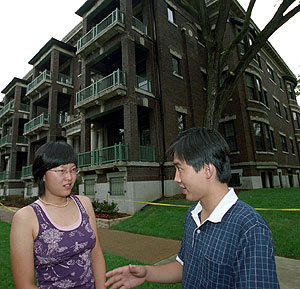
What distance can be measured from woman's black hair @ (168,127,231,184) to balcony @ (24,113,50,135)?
821 inches

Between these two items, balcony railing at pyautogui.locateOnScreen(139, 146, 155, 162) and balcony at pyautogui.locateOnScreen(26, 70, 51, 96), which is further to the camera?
balcony at pyautogui.locateOnScreen(26, 70, 51, 96)

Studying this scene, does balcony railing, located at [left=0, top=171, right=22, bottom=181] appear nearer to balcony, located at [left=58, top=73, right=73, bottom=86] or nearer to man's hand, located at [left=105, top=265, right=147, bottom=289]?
balcony, located at [left=58, top=73, right=73, bottom=86]

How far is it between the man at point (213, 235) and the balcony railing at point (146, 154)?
10.7 metres

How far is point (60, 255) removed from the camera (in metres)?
1.73

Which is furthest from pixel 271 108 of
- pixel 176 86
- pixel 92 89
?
pixel 92 89

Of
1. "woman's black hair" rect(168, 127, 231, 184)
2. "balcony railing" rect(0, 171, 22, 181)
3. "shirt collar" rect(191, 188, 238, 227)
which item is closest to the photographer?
"shirt collar" rect(191, 188, 238, 227)

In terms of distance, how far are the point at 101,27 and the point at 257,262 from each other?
16.6 meters

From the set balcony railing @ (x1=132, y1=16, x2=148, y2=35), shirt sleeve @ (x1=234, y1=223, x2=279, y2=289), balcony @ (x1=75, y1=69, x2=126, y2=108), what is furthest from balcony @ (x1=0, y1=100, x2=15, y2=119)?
shirt sleeve @ (x1=234, y1=223, x2=279, y2=289)

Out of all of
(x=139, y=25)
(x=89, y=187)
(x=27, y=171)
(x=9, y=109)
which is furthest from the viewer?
(x=9, y=109)

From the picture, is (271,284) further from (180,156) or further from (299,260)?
(299,260)

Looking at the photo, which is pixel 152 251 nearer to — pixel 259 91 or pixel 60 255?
pixel 60 255

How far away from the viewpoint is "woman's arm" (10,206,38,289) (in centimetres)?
157

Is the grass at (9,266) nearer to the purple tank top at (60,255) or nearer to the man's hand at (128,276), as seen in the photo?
the purple tank top at (60,255)

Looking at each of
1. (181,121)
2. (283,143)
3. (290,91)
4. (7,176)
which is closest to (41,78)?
(7,176)
